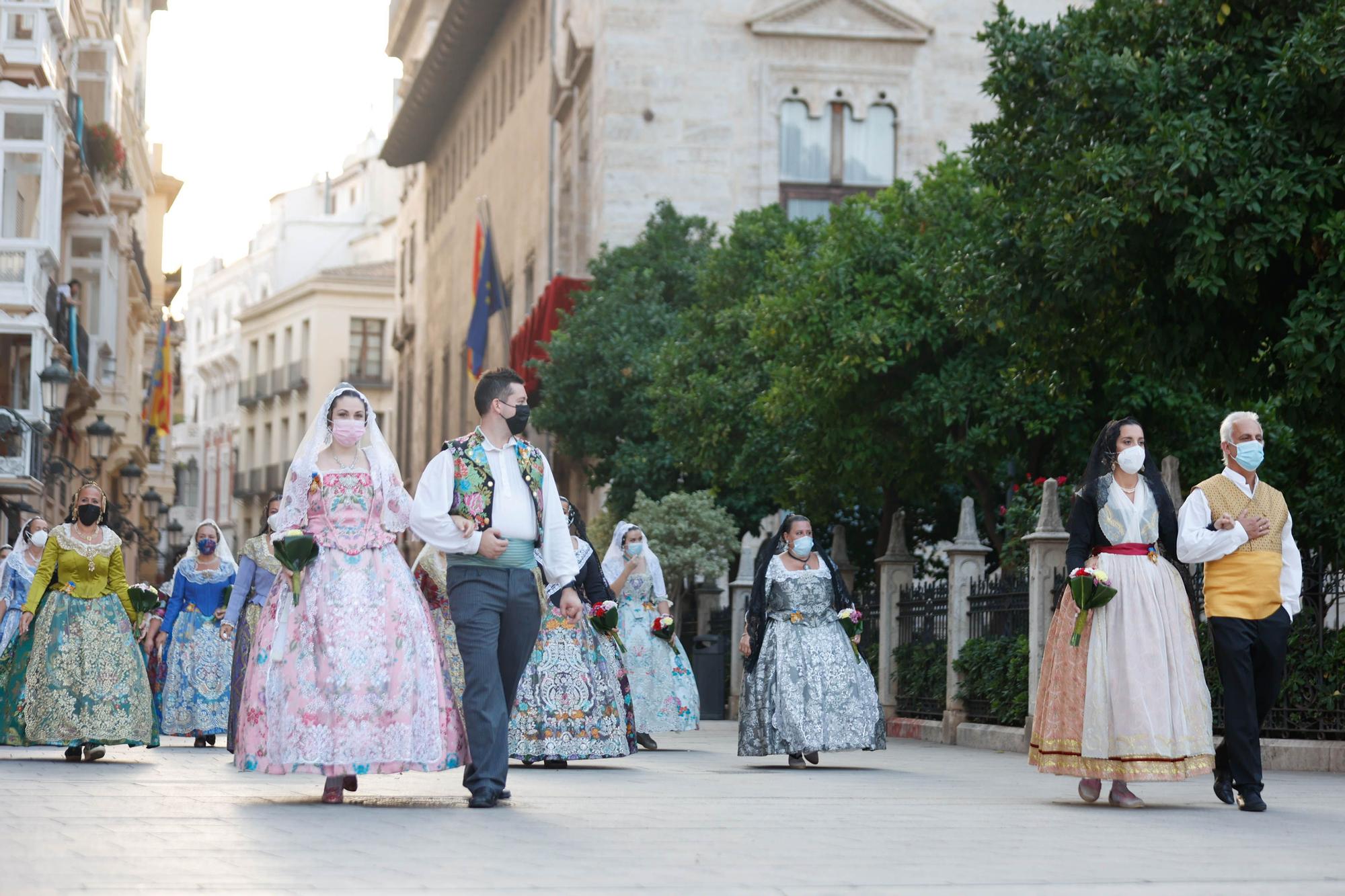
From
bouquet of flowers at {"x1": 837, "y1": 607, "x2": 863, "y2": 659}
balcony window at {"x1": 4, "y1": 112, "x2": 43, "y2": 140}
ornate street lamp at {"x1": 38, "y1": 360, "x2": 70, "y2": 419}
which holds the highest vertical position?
balcony window at {"x1": 4, "y1": 112, "x2": 43, "y2": 140}

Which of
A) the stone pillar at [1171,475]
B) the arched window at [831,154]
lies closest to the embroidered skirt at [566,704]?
the stone pillar at [1171,475]

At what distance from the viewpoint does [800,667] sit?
16.5m

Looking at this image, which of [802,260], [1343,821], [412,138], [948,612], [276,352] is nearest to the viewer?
[1343,821]

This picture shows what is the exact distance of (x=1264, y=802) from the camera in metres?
12.0

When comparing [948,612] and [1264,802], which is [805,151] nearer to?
[948,612]

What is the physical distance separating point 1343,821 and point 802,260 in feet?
65.7

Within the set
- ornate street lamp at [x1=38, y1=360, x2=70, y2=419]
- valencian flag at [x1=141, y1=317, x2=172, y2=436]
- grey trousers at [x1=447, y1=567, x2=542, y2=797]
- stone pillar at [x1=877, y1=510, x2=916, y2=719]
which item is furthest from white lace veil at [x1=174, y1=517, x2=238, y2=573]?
valencian flag at [x1=141, y1=317, x2=172, y2=436]

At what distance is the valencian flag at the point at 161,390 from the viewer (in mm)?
66750

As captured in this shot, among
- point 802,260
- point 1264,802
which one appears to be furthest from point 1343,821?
point 802,260

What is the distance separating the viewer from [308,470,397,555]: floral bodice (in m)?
10.7

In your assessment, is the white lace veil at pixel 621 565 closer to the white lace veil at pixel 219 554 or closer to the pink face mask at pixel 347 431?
the white lace veil at pixel 219 554

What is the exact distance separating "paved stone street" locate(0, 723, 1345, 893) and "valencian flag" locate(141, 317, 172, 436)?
53967 mm

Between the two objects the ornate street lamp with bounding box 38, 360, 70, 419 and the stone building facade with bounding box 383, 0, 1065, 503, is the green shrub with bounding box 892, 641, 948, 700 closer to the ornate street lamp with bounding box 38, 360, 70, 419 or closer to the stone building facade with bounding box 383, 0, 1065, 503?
the ornate street lamp with bounding box 38, 360, 70, 419

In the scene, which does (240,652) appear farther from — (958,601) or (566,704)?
(958,601)
